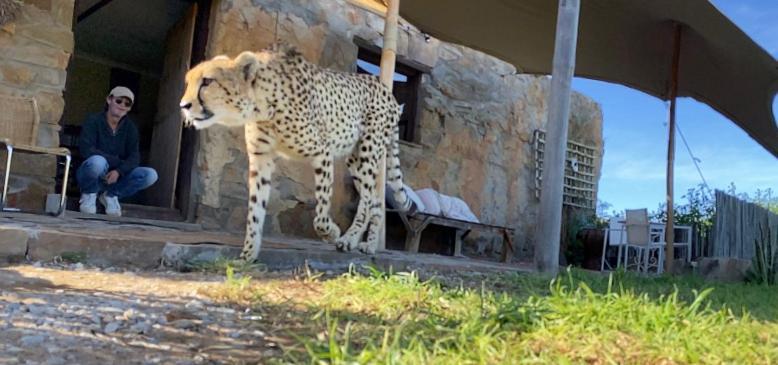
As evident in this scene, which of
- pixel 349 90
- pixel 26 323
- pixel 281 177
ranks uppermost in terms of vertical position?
pixel 349 90

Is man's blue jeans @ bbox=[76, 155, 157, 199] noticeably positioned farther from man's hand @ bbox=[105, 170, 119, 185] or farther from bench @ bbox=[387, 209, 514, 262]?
bench @ bbox=[387, 209, 514, 262]

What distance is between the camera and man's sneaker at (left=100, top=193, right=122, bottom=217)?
5656 millimetres

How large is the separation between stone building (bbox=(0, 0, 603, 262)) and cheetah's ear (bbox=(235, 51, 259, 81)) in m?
2.34

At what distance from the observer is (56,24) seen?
17.7ft

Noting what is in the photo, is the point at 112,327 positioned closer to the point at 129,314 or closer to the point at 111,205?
the point at 129,314

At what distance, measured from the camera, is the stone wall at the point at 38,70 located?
5180mm

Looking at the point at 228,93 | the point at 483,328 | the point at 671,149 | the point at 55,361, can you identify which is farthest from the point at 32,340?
the point at 671,149

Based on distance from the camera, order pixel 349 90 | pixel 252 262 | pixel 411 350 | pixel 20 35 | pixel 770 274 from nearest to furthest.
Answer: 1. pixel 411 350
2. pixel 252 262
3. pixel 349 90
4. pixel 20 35
5. pixel 770 274

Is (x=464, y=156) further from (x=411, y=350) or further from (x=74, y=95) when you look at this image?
(x=411, y=350)

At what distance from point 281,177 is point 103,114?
1.78 metres

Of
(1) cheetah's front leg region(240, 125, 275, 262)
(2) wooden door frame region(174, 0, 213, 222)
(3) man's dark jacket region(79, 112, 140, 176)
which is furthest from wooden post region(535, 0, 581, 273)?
(3) man's dark jacket region(79, 112, 140, 176)

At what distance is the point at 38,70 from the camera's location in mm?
5305

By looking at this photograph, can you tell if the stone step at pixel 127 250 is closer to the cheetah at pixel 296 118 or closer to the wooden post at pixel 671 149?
the cheetah at pixel 296 118

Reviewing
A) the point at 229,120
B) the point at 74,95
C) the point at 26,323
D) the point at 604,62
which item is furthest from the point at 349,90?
the point at 74,95
